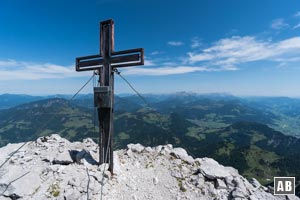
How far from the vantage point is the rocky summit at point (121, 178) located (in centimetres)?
1030

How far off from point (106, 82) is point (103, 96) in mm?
826

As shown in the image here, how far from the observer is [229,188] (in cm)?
1083

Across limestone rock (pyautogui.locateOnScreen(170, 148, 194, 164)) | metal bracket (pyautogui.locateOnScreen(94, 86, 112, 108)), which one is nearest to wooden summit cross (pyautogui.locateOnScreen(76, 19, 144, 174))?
metal bracket (pyautogui.locateOnScreen(94, 86, 112, 108))

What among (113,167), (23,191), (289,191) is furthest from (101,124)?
(289,191)

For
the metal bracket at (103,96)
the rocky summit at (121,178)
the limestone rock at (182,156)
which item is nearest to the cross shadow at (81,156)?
the rocky summit at (121,178)

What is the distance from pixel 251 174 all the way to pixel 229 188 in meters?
207

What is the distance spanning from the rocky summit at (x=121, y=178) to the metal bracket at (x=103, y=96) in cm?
339

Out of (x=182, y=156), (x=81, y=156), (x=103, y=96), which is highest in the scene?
(x=103, y=96)

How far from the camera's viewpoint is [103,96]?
12.0m

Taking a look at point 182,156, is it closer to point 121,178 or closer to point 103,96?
point 121,178

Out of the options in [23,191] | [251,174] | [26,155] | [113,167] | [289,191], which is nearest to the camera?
[23,191]

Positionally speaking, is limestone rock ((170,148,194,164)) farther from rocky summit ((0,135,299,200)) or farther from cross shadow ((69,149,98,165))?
cross shadow ((69,149,98,165))

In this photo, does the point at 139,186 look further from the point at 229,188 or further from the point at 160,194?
the point at 229,188

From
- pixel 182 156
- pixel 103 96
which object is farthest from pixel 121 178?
pixel 103 96
